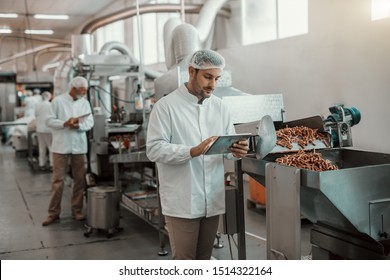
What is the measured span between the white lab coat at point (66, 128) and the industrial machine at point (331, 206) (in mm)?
1918

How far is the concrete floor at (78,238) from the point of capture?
2646 millimetres

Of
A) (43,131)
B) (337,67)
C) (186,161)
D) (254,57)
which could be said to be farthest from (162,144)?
(43,131)

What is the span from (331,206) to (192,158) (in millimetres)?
485

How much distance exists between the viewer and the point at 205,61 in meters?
1.54

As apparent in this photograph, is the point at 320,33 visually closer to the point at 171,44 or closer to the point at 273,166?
Result: the point at 171,44

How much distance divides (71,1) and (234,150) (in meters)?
2.83

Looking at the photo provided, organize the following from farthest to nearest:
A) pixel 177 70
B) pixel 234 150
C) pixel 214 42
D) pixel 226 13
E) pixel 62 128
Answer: pixel 214 42 < pixel 226 13 < pixel 62 128 < pixel 177 70 < pixel 234 150

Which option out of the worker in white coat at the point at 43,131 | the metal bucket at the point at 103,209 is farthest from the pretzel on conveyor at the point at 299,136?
the worker in white coat at the point at 43,131

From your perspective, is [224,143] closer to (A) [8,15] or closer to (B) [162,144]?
(B) [162,144]

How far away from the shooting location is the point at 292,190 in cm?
137

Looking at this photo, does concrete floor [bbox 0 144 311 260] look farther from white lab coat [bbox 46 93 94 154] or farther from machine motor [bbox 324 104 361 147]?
machine motor [bbox 324 104 361 147]

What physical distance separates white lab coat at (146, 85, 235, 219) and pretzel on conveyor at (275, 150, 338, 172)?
0.25 m

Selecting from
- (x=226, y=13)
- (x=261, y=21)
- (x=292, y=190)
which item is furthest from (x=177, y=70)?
(x=226, y=13)

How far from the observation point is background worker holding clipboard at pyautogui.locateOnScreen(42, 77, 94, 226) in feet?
10.8
